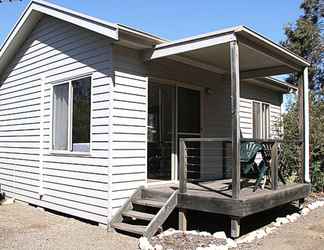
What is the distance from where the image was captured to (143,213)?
6.59 metres

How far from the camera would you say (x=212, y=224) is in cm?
727

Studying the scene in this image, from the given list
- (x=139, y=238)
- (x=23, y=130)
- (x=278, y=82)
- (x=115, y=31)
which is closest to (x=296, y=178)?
(x=278, y=82)

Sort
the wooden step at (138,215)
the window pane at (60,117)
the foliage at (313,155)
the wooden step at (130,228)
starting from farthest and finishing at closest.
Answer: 1. the foliage at (313,155)
2. the window pane at (60,117)
3. the wooden step at (138,215)
4. the wooden step at (130,228)

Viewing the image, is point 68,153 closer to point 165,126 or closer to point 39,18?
point 165,126

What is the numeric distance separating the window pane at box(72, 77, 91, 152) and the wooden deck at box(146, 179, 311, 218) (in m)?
1.58

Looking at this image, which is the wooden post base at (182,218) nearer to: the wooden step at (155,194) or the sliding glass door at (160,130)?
the wooden step at (155,194)

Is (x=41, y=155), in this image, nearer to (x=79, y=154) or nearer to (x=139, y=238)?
(x=79, y=154)

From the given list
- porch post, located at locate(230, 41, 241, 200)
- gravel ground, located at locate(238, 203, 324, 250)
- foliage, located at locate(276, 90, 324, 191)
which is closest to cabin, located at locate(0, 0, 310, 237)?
porch post, located at locate(230, 41, 241, 200)

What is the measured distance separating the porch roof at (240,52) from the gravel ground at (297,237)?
3.08m

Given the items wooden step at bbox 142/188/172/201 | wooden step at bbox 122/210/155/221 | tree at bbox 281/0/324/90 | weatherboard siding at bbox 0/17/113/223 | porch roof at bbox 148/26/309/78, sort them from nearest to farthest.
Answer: porch roof at bbox 148/26/309/78, wooden step at bbox 122/210/155/221, wooden step at bbox 142/188/172/201, weatherboard siding at bbox 0/17/113/223, tree at bbox 281/0/324/90

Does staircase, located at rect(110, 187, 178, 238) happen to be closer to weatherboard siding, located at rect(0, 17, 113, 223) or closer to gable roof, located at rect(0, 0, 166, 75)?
weatherboard siding, located at rect(0, 17, 113, 223)

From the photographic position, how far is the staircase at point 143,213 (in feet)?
19.7

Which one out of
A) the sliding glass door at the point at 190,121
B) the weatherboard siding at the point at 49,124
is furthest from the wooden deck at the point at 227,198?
the sliding glass door at the point at 190,121

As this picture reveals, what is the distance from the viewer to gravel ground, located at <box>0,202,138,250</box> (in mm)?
5715
